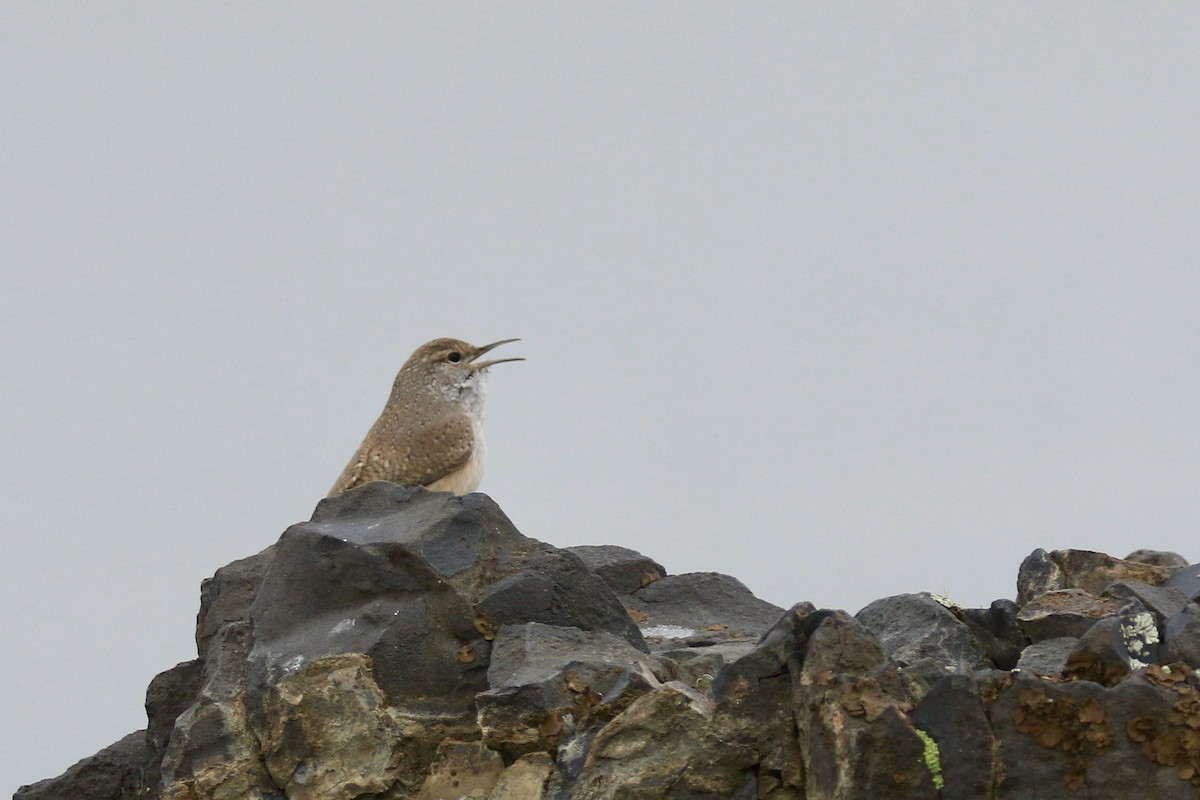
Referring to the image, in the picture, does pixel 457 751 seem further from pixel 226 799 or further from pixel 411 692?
pixel 226 799

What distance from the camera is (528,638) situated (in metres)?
10.1

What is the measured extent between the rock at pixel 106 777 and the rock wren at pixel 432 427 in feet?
8.86

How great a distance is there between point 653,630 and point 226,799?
3.28 m

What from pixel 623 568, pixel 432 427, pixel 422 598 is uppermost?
pixel 432 427

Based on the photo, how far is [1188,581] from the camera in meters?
10.8

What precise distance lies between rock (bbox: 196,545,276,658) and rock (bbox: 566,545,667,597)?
7.89 ft

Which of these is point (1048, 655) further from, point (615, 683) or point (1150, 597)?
point (615, 683)

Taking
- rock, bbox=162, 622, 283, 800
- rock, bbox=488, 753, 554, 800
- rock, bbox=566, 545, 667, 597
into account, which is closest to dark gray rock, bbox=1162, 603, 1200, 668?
rock, bbox=488, 753, 554, 800

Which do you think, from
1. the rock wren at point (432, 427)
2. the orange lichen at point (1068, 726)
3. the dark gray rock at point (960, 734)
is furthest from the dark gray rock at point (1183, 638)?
the rock wren at point (432, 427)

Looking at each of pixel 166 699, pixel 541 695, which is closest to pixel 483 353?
pixel 166 699

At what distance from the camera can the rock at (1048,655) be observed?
927 cm

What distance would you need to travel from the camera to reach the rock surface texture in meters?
8.18

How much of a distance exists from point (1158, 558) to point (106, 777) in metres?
8.07

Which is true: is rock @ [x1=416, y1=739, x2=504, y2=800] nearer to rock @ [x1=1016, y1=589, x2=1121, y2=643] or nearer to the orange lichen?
the orange lichen
